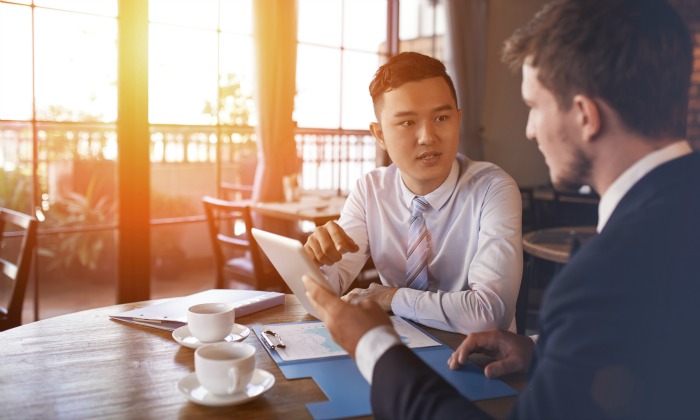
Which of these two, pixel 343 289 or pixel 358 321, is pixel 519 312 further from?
pixel 358 321

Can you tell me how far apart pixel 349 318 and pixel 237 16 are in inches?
141

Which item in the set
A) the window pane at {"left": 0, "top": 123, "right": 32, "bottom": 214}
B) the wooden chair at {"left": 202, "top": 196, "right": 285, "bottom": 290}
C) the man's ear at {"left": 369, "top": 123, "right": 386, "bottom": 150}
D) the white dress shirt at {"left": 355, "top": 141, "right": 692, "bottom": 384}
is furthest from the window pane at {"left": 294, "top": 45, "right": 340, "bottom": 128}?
the white dress shirt at {"left": 355, "top": 141, "right": 692, "bottom": 384}

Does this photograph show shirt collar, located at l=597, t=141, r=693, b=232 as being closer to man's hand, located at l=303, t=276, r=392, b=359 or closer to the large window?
man's hand, located at l=303, t=276, r=392, b=359

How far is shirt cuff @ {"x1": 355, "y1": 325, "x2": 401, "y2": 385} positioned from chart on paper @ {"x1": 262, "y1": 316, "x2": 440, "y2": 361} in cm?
31

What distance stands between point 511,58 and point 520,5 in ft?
18.0

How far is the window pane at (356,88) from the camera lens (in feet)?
15.9

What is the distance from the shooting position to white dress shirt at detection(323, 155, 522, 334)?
4.88 feet

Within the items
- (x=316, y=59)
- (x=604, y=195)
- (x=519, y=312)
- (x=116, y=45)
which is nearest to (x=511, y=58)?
(x=604, y=195)

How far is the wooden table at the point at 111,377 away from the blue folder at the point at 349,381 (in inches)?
0.8

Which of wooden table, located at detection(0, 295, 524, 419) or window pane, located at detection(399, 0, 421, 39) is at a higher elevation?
window pane, located at detection(399, 0, 421, 39)

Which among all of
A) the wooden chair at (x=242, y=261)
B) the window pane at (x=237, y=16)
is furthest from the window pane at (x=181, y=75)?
the wooden chair at (x=242, y=261)

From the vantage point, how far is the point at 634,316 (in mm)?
688

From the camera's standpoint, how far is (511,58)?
35.4 inches

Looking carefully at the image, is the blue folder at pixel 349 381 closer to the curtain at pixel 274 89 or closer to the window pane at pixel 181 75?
the window pane at pixel 181 75
